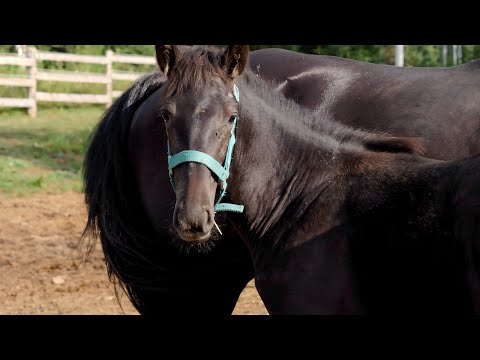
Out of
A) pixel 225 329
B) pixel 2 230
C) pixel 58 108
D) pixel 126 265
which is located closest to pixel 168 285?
pixel 126 265

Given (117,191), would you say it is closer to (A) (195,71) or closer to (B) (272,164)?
(B) (272,164)

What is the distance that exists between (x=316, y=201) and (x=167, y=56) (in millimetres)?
988

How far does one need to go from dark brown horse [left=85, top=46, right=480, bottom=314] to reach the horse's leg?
46 centimetres

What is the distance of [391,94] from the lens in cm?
481

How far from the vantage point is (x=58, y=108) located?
15.8 metres

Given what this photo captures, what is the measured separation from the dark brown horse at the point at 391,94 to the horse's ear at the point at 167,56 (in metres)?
1.50

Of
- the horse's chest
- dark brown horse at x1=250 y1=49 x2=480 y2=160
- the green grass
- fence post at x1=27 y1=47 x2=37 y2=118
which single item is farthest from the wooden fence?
the horse's chest

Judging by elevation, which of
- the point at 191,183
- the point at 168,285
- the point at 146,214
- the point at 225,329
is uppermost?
the point at 191,183

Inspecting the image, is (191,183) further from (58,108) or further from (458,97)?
(58,108)

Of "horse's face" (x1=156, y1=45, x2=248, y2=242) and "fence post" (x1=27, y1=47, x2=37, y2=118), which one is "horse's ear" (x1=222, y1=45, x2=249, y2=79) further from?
"fence post" (x1=27, y1=47, x2=37, y2=118)

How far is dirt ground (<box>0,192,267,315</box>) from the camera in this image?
593 centimetres

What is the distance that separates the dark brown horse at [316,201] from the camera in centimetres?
315

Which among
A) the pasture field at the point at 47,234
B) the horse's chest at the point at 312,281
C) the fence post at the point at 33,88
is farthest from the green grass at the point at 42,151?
the horse's chest at the point at 312,281

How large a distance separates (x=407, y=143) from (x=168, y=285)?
1859 mm
